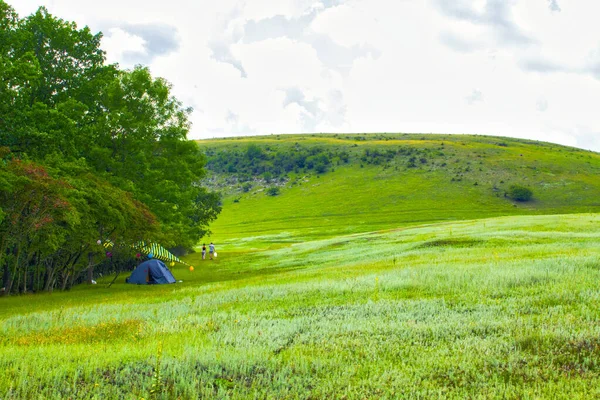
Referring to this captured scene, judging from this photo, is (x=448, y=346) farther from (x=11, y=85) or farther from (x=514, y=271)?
(x=11, y=85)

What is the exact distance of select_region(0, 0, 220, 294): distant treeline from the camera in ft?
79.8

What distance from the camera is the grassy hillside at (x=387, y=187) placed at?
373ft

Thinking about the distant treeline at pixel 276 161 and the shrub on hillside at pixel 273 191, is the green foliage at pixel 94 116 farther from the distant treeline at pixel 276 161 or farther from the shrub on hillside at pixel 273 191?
the distant treeline at pixel 276 161

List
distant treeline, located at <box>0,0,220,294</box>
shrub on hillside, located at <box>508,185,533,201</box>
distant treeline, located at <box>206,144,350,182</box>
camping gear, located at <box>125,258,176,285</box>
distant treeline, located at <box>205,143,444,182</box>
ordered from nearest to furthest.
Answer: distant treeline, located at <box>0,0,220,294</box> → camping gear, located at <box>125,258,176,285</box> → shrub on hillside, located at <box>508,185,533,201</box> → distant treeline, located at <box>205,143,444,182</box> → distant treeline, located at <box>206,144,350,182</box>

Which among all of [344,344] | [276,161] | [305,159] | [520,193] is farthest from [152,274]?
[276,161]

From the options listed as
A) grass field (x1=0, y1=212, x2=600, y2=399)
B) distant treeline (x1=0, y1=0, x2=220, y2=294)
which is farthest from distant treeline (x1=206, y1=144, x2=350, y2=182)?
grass field (x1=0, y1=212, x2=600, y2=399)

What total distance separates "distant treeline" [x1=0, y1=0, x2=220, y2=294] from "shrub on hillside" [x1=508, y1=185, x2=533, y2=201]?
4179 inches

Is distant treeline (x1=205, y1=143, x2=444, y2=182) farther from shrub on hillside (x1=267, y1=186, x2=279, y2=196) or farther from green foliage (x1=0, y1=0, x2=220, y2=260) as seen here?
green foliage (x1=0, y1=0, x2=220, y2=260)

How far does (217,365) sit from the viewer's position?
8062 mm

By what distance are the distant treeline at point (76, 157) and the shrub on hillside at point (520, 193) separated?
106 meters

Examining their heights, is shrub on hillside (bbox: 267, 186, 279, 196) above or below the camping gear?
above

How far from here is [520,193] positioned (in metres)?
127

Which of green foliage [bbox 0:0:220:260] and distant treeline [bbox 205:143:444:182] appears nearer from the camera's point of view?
green foliage [bbox 0:0:220:260]

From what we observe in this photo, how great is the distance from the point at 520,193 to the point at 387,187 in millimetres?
38485
